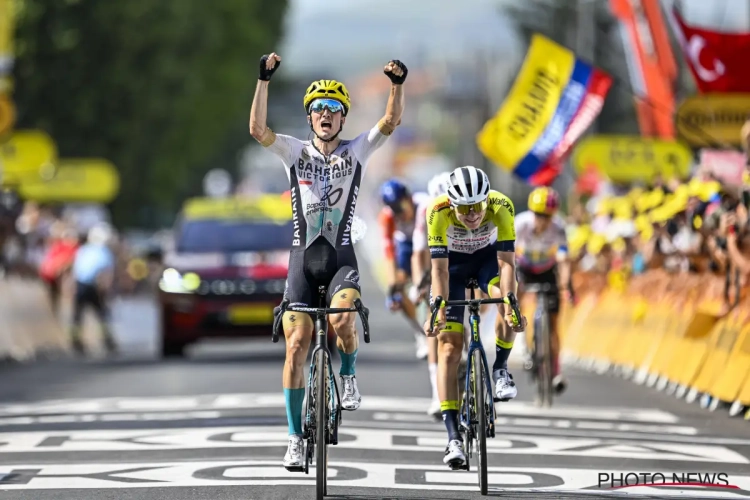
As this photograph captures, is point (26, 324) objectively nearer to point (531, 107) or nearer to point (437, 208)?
point (531, 107)

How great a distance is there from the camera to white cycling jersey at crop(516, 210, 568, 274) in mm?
16234

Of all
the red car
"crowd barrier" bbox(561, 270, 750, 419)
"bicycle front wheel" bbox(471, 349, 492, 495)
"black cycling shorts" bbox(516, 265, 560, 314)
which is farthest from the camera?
the red car

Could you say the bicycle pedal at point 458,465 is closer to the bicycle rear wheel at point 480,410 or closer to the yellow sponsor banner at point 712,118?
the bicycle rear wheel at point 480,410

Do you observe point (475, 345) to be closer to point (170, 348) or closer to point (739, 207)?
point (739, 207)

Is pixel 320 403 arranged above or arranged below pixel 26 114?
below

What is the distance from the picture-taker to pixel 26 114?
143 ft

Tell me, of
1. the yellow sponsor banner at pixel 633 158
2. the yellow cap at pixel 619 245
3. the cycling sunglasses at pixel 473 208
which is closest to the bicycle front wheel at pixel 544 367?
the cycling sunglasses at pixel 473 208

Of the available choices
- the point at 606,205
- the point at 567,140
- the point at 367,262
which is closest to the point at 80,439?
the point at 567,140

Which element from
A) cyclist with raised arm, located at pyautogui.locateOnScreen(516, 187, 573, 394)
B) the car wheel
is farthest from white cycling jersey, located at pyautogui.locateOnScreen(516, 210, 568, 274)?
the car wheel

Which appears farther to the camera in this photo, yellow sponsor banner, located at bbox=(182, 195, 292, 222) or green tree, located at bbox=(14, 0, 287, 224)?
green tree, located at bbox=(14, 0, 287, 224)

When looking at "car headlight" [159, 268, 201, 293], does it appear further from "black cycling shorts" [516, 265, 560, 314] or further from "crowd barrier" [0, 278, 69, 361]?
"black cycling shorts" [516, 265, 560, 314]

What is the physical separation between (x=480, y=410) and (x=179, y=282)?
42.1ft

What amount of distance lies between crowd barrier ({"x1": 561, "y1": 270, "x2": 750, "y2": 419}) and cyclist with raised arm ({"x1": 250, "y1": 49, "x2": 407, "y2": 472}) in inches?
217

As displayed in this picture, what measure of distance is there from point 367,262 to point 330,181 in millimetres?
91303
